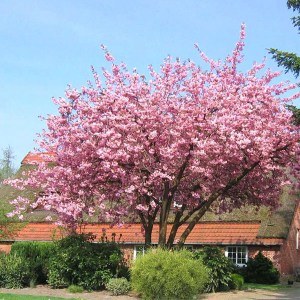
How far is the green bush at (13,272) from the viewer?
2066 cm

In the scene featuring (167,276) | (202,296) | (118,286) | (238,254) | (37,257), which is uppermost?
(238,254)

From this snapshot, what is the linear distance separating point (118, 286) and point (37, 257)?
15.9 ft

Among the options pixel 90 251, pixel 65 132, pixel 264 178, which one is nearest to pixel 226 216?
pixel 264 178

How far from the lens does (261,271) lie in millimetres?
26250

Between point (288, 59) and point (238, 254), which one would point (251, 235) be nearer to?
point (238, 254)

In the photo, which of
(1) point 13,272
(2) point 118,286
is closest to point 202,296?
(2) point 118,286


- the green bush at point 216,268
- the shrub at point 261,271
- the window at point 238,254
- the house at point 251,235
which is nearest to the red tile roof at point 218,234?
the house at point 251,235

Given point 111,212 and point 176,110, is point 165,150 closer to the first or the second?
point 176,110

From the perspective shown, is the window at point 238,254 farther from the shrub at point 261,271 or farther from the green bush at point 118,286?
the green bush at point 118,286

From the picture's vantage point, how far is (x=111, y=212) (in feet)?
65.2

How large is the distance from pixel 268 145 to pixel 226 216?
42.3 feet

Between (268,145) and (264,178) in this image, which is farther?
(264,178)

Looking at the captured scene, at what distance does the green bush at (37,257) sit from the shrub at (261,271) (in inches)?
412

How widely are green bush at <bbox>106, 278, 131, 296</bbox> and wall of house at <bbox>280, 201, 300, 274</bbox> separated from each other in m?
12.1
